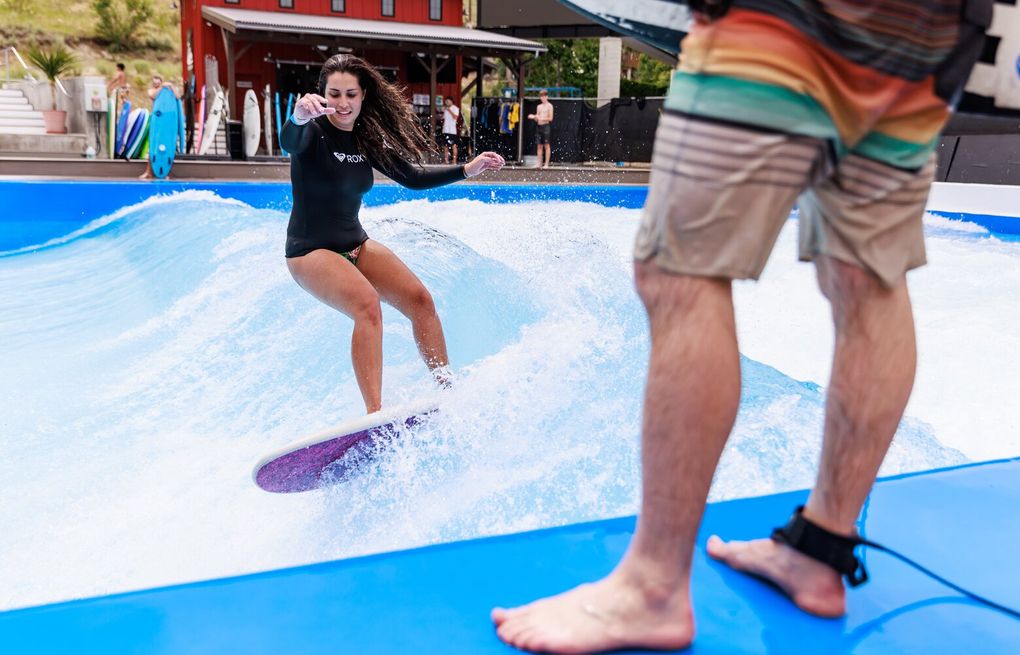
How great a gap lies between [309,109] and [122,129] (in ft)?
36.5

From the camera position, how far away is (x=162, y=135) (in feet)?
36.8

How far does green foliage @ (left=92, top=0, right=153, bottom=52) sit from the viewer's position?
38594mm

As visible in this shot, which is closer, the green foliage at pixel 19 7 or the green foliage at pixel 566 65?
→ the green foliage at pixel 19 7

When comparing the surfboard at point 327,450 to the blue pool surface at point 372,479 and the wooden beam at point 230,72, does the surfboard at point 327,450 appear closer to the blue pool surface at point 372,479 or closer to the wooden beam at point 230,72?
the blue pool surface at point 372,479

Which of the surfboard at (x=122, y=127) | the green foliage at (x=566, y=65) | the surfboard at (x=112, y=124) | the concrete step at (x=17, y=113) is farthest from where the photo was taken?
the green foliage at (x=566, y=65)

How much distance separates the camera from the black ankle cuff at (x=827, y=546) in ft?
4.30

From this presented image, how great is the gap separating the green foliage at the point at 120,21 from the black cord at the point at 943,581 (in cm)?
4379

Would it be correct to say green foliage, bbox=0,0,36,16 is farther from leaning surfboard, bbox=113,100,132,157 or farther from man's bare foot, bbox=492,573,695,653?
man's bare foot, bbox=492,573,695,653

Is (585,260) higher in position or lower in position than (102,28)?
lower

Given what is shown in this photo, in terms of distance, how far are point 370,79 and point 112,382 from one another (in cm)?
244

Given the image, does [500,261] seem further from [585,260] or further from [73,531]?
[73,531]

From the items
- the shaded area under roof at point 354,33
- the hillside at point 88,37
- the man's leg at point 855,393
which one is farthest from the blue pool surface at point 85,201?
the hillside at point 88,37

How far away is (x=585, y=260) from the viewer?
5.83 metres

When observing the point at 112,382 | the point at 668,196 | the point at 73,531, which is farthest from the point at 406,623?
the point at 112,382
